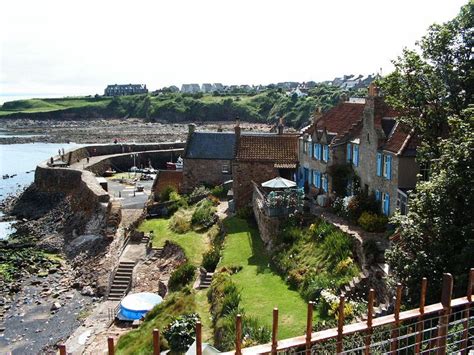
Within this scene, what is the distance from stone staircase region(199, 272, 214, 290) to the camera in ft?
79.4

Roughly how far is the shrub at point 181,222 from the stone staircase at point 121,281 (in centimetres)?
443

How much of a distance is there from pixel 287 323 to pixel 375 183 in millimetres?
10720

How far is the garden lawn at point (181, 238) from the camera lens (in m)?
29.5

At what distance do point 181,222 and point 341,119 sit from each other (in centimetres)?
1307

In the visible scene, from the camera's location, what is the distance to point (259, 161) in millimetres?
35562

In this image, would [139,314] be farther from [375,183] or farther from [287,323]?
[375,183]

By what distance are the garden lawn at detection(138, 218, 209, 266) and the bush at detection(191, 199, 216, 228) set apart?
133 centimetres

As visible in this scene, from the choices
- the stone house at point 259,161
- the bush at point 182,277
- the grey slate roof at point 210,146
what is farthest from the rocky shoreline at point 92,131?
the bush at point 182,277

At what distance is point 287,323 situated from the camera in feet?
57.6

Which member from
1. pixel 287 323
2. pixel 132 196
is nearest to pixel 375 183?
pixel 287 323

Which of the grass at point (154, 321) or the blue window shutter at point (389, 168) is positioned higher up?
the blue window shutter at point (389, 168)

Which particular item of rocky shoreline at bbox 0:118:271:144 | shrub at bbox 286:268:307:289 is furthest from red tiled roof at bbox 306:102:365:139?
rocky shoreline at bbox 0:118:271:144

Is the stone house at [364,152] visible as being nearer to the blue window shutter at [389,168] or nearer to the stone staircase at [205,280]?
the blue window shutter at [389,168]

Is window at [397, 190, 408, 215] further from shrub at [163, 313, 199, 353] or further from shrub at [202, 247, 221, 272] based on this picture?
shrub at [163, 313, 199, 353]
